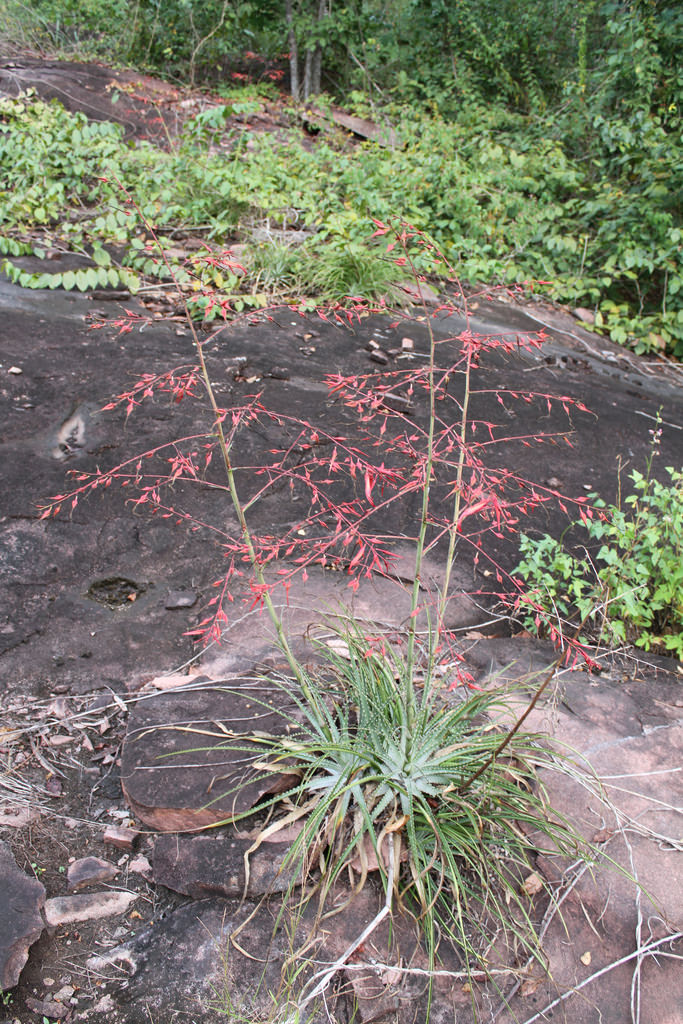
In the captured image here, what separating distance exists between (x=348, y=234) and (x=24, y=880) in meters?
4.44

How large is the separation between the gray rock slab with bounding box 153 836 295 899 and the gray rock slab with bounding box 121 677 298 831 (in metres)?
0.05

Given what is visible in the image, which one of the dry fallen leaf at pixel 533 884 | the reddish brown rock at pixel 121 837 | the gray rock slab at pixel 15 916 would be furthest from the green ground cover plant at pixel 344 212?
the dry fallen leaf at pixel 533 884

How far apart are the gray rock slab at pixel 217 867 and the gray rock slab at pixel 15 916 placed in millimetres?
267

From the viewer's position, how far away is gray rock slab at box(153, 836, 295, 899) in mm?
1612

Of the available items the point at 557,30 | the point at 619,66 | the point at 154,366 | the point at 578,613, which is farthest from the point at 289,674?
the point at 557,30

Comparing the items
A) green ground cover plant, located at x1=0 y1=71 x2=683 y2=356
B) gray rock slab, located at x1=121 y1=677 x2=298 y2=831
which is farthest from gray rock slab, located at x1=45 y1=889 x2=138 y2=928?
green ground cover plant, located at x1=0 y1=71 x2=683 y2=356

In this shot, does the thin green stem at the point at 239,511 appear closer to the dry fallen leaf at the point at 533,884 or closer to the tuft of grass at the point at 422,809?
the tuft of grass at the point at 422,809

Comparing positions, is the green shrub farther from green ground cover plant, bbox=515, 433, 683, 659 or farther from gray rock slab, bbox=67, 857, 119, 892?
gray rock slab, bbox=67, 857, 119, 892

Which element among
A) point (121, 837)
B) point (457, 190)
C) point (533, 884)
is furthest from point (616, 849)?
point (457, 190)

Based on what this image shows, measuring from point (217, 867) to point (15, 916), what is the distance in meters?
0.42

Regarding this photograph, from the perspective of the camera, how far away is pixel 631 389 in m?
4.66

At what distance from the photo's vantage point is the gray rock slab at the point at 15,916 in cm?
143

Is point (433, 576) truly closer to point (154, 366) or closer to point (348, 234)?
point (154, 366)

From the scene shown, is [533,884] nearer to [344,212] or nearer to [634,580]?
[634,580]
